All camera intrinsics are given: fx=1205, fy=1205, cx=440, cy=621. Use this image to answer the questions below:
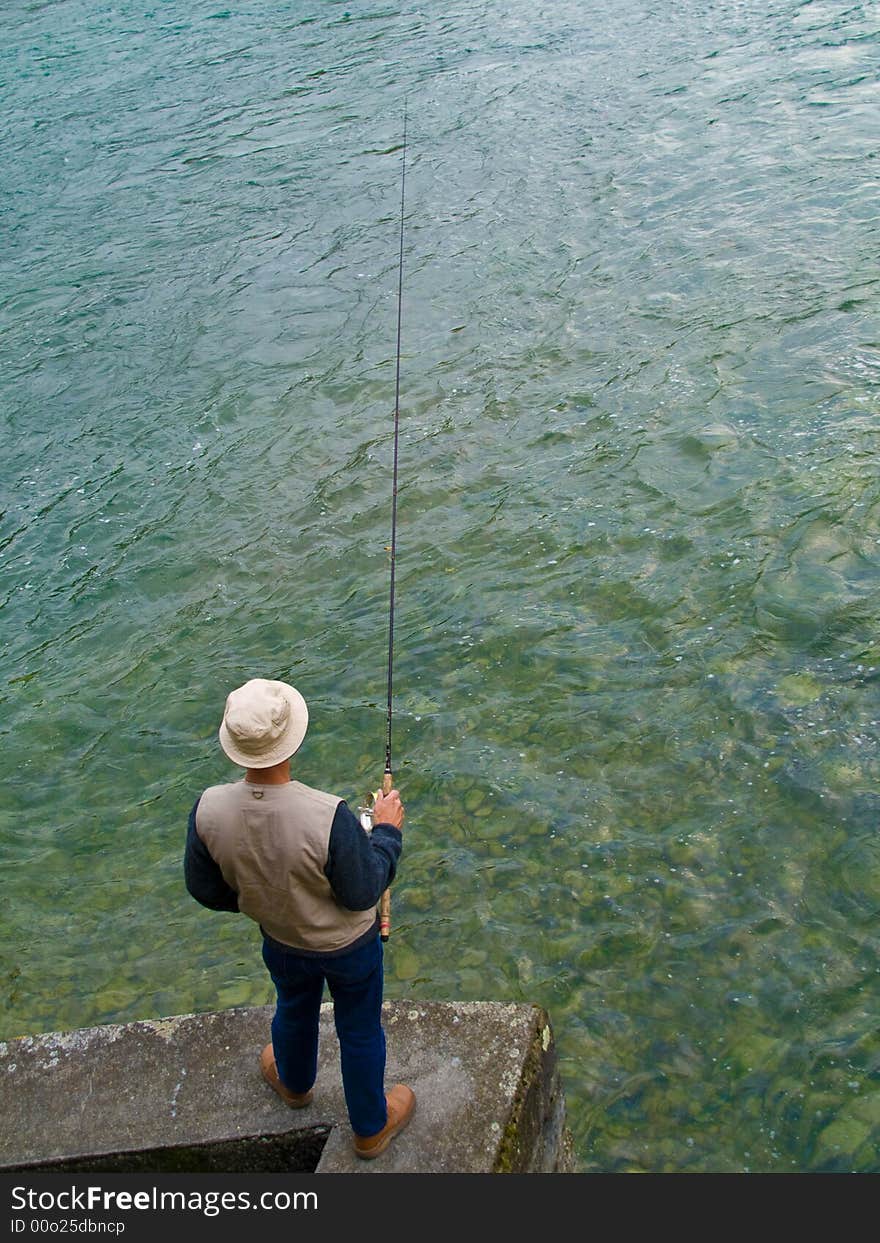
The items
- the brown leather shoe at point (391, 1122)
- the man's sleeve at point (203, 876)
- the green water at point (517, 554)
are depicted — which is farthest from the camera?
the green water at point (517, 554)

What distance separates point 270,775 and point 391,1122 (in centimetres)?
119

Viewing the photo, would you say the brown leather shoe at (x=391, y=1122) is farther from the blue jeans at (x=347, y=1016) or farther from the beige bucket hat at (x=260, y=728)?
the beige bucket hat at (x=260, y=728)

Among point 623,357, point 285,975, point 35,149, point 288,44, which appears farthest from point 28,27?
point 285,975

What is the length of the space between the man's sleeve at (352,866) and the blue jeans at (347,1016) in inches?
9.0

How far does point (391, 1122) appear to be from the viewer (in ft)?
12.2

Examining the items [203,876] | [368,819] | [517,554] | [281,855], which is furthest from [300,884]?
[517,554]

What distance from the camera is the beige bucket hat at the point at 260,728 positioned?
3.36 metres

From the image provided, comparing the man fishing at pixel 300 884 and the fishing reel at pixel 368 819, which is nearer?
the man fishing at pixel 300 884

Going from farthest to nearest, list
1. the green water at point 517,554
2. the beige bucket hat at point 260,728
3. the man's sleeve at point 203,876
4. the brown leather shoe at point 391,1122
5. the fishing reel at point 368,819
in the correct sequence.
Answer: the green water at point 517,554
the fishing reel at point 368,819
the brown leather shoe at point 391,1122
the man's sleeve at point 203,876
the beige bucket hat at point 260,728

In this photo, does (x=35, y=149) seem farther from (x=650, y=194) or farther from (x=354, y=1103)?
(x=354, y=1103)

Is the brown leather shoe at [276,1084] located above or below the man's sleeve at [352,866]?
below

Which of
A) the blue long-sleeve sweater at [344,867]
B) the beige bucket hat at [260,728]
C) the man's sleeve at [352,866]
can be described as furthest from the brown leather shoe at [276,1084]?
the beige bucket hat at [260,728]

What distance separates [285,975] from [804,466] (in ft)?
19.4

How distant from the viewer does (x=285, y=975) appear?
3.71 metres
